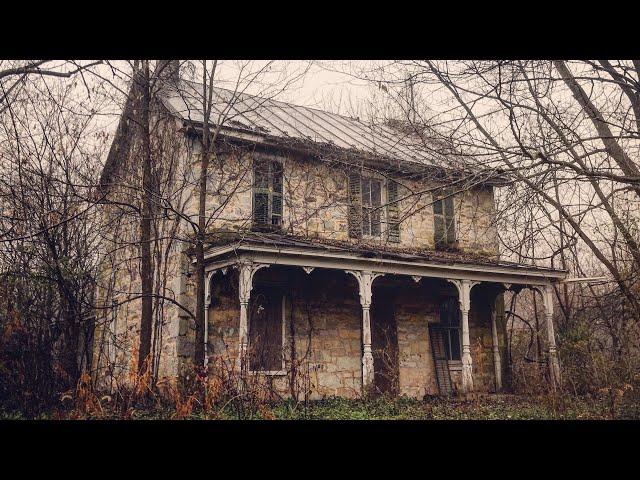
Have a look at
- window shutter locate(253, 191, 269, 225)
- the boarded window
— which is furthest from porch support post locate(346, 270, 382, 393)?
window shutter locate(253, 191, 269, 225)

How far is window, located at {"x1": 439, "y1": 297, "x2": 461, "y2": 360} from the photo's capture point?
48.1 feet

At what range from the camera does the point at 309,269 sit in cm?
1133

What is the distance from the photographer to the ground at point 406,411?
25.8 feet

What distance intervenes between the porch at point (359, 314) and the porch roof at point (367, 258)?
0.08ft

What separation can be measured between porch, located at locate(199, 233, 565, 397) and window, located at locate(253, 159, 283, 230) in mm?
1055

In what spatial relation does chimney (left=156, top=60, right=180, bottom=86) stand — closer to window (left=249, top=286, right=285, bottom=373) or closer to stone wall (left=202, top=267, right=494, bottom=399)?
stone wall (left=202, top=267, right=494, bottom=399)

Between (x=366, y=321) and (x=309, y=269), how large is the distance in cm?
159

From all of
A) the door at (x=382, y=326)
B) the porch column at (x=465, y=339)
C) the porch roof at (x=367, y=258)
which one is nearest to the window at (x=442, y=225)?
the porch roof at (x=367, y=258)

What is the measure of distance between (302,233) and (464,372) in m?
4.47

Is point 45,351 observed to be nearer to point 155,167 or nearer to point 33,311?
point 33,311

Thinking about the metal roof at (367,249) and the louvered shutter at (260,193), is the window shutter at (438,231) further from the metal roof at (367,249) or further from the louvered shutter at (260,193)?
the louvered shutter at (260,193)

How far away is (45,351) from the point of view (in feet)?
27.9

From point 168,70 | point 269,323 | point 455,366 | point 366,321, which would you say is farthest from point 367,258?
→ point 168,70
